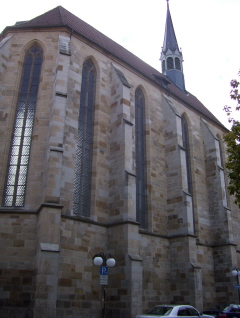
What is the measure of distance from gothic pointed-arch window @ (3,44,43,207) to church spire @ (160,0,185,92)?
60.5 feet

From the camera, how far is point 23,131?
1584 centimetres

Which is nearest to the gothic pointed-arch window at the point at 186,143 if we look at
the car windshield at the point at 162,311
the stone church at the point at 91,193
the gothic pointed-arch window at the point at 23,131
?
the stone church at the point at 91,193

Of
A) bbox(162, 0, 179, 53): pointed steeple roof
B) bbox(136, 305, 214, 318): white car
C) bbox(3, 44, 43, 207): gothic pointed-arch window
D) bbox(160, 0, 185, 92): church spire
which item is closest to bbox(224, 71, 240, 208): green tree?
bbox(136, 305, 214, 318): white car

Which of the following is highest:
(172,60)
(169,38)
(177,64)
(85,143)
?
(169,38)

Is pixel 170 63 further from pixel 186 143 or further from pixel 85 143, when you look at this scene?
pixel 85 143

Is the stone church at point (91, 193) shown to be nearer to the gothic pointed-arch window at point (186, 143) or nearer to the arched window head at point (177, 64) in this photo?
the gothic pointed-arch window at point (186, 143)

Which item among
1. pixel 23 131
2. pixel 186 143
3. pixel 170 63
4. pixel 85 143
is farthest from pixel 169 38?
pixel 23 131

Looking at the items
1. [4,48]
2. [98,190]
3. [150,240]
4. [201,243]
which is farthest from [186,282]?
[4,48]

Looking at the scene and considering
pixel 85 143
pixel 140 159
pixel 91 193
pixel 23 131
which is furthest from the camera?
pixel 140 159

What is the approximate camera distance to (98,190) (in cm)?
1625

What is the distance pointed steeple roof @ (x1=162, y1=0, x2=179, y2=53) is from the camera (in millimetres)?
35781

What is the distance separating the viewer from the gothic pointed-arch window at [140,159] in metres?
18.7

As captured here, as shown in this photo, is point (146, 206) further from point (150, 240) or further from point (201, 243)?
point (201, 243)

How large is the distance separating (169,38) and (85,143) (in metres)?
24.6
